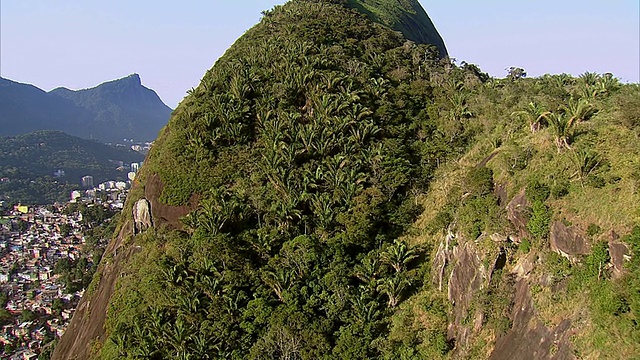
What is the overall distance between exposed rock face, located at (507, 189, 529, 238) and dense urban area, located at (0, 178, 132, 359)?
129 ft

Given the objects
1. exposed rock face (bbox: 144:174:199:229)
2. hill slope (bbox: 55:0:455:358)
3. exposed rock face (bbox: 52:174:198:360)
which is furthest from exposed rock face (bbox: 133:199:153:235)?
hill slope (bbox: 55:0:455:358)

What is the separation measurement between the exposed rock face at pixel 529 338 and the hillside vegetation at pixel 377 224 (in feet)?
0.22

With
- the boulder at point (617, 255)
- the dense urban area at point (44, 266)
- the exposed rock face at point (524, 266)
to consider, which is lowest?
the dense urban area at point (44, 266)

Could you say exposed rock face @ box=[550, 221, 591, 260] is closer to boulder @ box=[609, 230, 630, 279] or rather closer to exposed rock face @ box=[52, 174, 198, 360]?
boulder @ box=[609, 230, 630, 279]

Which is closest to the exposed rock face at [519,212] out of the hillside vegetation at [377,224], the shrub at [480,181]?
the hillside vegetation at [377,224]

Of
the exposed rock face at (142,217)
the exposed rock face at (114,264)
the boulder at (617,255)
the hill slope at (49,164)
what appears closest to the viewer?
the boulder at (617,255)

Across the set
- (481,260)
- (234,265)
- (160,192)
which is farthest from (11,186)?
(481,260)

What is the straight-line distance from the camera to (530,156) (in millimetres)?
22766

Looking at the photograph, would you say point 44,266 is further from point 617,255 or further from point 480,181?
point 617,255

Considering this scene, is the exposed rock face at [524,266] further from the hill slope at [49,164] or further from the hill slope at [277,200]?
the hill slope at [49,164]

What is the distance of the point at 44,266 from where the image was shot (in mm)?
61844

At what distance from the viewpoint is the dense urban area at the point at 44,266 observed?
44844 millimetres

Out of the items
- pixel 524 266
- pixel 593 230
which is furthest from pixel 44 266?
pixel 593 230

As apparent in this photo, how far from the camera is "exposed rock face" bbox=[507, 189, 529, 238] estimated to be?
1988cm
